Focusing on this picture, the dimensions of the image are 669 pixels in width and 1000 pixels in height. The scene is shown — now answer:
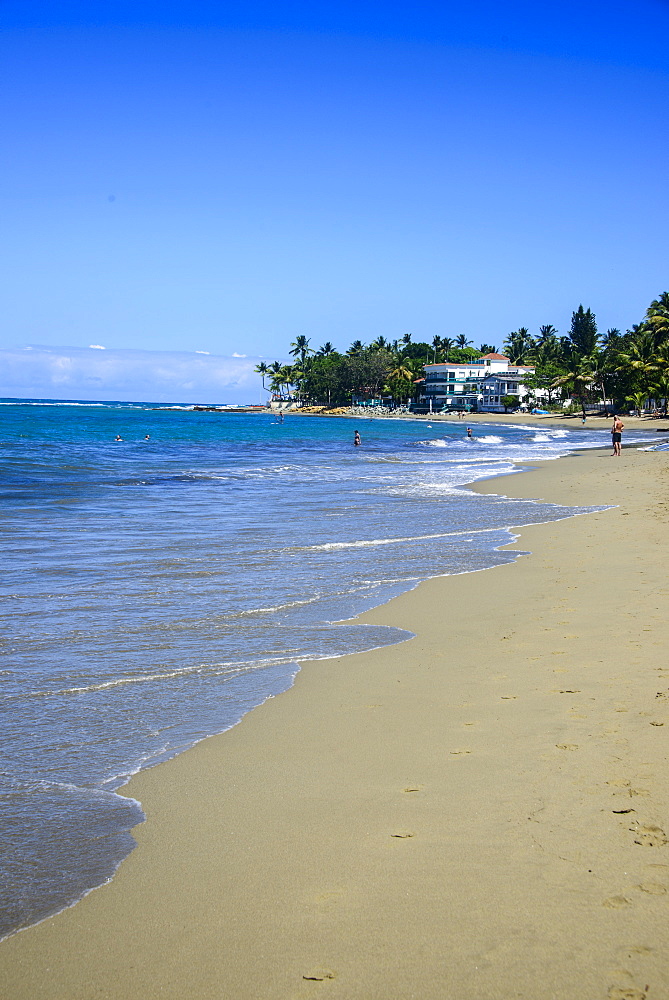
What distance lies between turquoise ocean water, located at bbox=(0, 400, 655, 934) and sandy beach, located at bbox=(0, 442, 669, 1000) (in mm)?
329

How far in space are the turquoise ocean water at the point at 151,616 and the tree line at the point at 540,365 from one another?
66361 millimetres

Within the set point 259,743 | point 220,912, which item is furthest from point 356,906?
point 259,743

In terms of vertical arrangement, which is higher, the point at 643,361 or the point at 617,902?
the point at 643,361

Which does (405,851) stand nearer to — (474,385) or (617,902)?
(617,902)

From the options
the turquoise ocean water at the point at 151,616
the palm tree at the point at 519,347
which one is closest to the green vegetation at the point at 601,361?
the palm tree at the point at 519,347

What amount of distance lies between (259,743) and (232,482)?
2284 cm

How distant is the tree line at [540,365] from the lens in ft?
280

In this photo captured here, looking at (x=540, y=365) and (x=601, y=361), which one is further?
(x=540, y=365)

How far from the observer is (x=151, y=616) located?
27.4 ft

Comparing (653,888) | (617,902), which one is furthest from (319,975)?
(653,888)

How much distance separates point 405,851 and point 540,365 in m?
138

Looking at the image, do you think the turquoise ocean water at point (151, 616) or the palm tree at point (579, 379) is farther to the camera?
the palm tree at point (579, 379)

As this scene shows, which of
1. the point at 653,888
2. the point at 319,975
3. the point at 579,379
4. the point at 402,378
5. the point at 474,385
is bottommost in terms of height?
the point at 319,975

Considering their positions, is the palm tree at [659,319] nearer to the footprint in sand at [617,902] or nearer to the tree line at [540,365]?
the tree line at [540,365]
